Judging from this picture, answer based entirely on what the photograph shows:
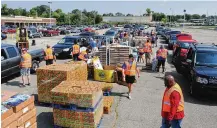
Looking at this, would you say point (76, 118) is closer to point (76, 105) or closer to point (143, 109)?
point (76, 105)

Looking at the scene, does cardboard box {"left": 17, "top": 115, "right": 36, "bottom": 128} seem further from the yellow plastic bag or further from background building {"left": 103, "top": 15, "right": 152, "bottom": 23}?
background building {"left": 103, "top": 15, "right": 152, "bottom": 23}

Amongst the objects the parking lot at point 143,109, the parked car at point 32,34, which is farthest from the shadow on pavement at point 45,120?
the parked car at point 32,34

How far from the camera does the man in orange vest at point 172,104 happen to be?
6.08m

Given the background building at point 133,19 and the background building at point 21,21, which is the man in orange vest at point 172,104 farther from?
the background building at point 133,19

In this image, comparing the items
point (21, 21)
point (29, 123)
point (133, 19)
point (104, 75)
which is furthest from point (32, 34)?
point (133, 19)

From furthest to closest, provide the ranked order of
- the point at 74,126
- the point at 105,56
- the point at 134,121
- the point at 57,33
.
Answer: the point at 57,33 < the point at 105,56 < the point at 134,121 < the point at 74,126

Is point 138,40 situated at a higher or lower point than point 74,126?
higher

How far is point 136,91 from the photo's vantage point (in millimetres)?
12445

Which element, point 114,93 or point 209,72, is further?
point 114,93

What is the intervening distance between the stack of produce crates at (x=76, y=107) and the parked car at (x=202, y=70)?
4.58 m

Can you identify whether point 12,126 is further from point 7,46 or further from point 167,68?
point 167,68

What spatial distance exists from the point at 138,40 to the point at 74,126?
20.9m

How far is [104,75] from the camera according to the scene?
13.8 metres

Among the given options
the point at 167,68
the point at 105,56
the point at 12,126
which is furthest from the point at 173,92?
the point at 167,68
